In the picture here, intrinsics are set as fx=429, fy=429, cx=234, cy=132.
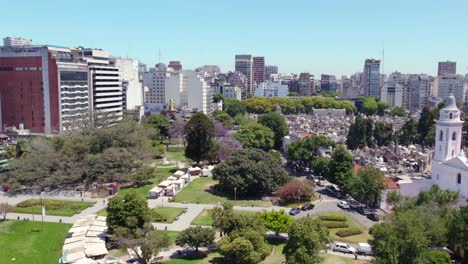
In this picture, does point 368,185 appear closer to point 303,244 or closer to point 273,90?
point 303,244

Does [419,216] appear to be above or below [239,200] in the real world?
above

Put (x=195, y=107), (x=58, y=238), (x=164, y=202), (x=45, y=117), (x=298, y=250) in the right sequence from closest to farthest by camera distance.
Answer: (x=298, y=250), (x=58, y=238), (x=164, y=202), (x=45, y=117), (x=195, y=107)

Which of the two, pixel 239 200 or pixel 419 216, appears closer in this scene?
pixel 419 216

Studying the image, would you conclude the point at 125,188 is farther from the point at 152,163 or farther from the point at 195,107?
the point at 195,107

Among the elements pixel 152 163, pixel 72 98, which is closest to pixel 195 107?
pixel 72 98

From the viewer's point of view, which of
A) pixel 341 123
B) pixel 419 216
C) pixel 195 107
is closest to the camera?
pixel 419 216

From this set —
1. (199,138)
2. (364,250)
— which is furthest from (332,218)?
(199,138)

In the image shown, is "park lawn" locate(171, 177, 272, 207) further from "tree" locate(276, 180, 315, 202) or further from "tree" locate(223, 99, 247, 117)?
"tree" locate(223, 99, 247, 117)
